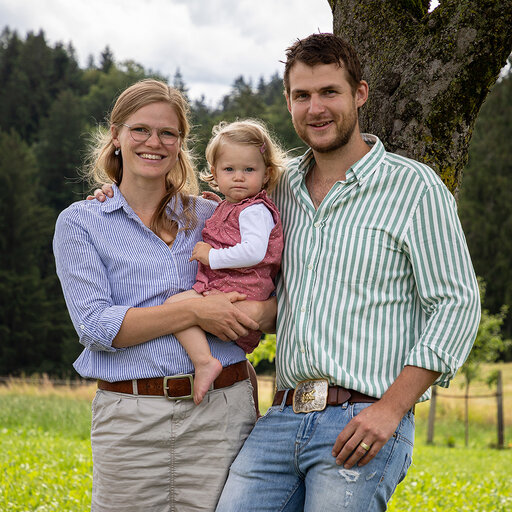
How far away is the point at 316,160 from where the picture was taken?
2.88 m

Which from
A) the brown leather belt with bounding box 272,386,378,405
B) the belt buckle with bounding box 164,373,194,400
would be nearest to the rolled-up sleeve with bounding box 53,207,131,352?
the belt buckle with bounding box 164,373,194,400

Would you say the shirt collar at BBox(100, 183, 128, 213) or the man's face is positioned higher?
the man's face

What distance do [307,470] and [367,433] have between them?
12.7 inches

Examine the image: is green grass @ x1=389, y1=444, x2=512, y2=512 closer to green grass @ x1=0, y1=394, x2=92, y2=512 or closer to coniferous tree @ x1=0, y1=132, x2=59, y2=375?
green grass @ x1=0, y1=394, x2=92, y2=512

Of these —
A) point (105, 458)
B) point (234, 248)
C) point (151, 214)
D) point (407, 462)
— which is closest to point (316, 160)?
point (234, 248)

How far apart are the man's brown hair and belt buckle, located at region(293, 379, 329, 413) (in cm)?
118

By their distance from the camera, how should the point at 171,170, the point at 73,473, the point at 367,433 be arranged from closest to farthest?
the point at 367,433 → the point at 171,170 → the point at 73,473

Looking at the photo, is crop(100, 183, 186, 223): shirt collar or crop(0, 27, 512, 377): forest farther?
crop(0, 27, 512, 377): forest

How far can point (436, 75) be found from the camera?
3176mm

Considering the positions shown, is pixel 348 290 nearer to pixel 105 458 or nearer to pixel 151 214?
pixel 151 214

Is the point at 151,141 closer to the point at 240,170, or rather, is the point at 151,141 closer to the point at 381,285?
the point at 240,170

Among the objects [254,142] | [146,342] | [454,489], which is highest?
[254,142]

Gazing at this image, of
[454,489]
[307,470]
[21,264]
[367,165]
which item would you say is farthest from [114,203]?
[21,264]

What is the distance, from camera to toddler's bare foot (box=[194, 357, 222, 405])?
8.71ft
